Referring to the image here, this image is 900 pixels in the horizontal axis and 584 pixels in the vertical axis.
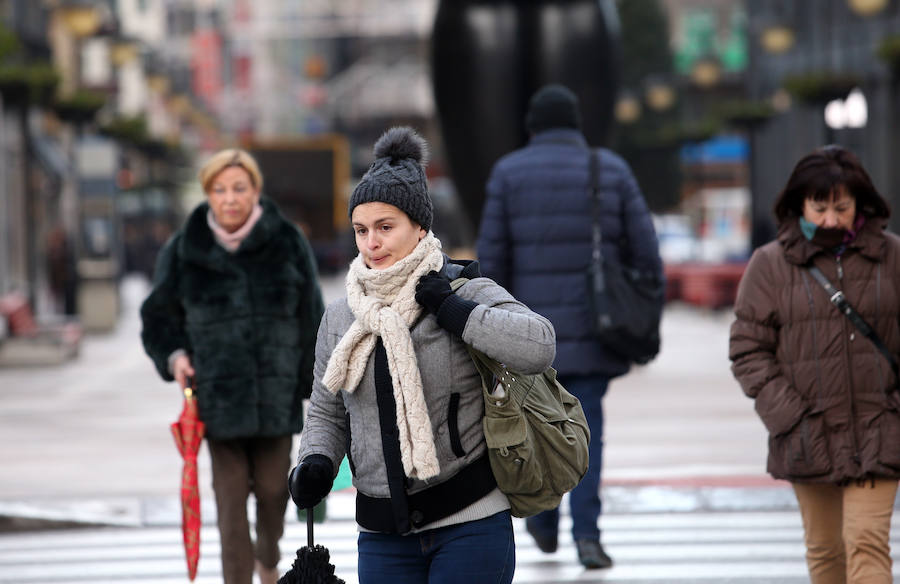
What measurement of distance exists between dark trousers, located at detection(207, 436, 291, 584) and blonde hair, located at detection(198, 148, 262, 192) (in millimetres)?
1052

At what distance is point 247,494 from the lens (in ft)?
21.8

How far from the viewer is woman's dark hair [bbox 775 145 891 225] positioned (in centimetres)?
575

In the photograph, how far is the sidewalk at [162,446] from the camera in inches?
381

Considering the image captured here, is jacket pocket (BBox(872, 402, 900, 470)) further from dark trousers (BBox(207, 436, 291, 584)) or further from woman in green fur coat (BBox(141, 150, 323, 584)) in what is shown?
dark trousers (BBox(207, 436, 291, 584))

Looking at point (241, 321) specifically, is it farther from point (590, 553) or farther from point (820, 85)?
point (820, 85)

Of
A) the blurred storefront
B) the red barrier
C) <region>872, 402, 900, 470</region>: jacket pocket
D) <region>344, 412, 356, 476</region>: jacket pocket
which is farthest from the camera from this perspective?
the red barrier

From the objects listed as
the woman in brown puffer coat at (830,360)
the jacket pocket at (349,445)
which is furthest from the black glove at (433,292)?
the woman in brown puffer coat at (830,360)

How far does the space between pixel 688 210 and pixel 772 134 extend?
34514mm

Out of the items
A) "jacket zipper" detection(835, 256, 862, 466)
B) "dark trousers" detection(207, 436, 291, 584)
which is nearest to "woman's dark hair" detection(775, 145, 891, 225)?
"jacket zipper" detection(835, 256, 862, 466)

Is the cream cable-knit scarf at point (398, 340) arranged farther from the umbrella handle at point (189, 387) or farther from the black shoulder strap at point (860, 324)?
the umbrella handle at point (189, 387)

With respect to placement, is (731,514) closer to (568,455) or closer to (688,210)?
(568,455)

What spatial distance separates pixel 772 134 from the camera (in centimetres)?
4534

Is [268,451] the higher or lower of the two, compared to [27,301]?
higher

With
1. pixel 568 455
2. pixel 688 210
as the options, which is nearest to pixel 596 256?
pixel 568 455
